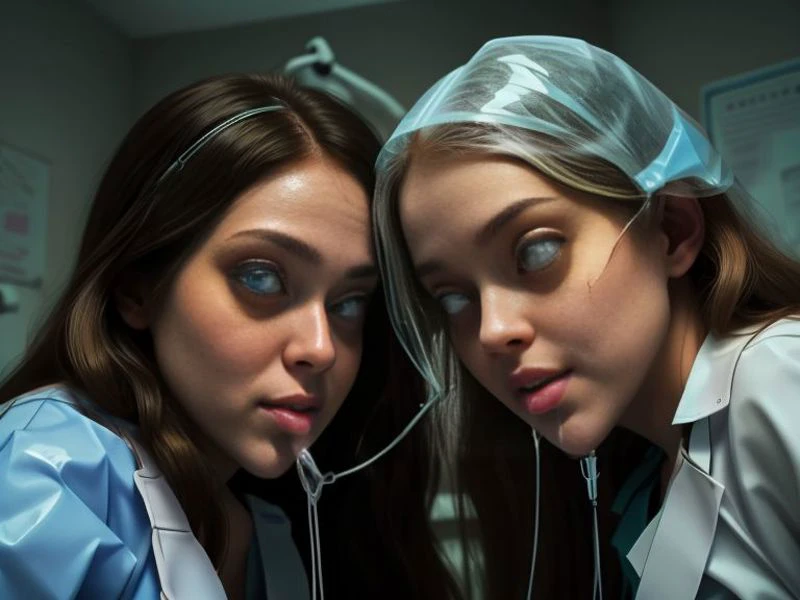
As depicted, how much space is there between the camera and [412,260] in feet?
2.82

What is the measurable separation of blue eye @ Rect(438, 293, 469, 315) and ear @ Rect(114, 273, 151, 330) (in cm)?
35

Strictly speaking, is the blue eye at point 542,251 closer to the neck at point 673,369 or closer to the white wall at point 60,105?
the neck at point 673,369

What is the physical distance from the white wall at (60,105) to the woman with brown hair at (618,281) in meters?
0.76

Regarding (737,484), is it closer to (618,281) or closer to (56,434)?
(618,281)

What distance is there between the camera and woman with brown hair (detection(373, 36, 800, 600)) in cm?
67

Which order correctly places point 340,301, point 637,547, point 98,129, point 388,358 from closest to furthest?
1. point 637,547
2. point 340,301
3. point 388,358
4. point 98,129

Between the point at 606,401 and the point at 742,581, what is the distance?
202 mm

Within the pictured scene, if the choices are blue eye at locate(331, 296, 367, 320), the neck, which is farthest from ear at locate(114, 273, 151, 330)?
the neck

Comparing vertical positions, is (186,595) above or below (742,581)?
below

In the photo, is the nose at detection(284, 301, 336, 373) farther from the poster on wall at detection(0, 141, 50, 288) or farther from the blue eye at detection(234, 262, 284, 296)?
the poster on wall at detection(0, 141, 50, 288)

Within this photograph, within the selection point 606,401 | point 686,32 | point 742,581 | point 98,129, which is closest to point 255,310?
point 606,401

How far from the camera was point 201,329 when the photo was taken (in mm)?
781

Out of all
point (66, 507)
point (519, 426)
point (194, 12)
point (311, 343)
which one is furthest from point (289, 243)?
point (194, 12)

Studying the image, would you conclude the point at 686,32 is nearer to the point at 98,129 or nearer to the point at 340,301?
the point at 340,301
